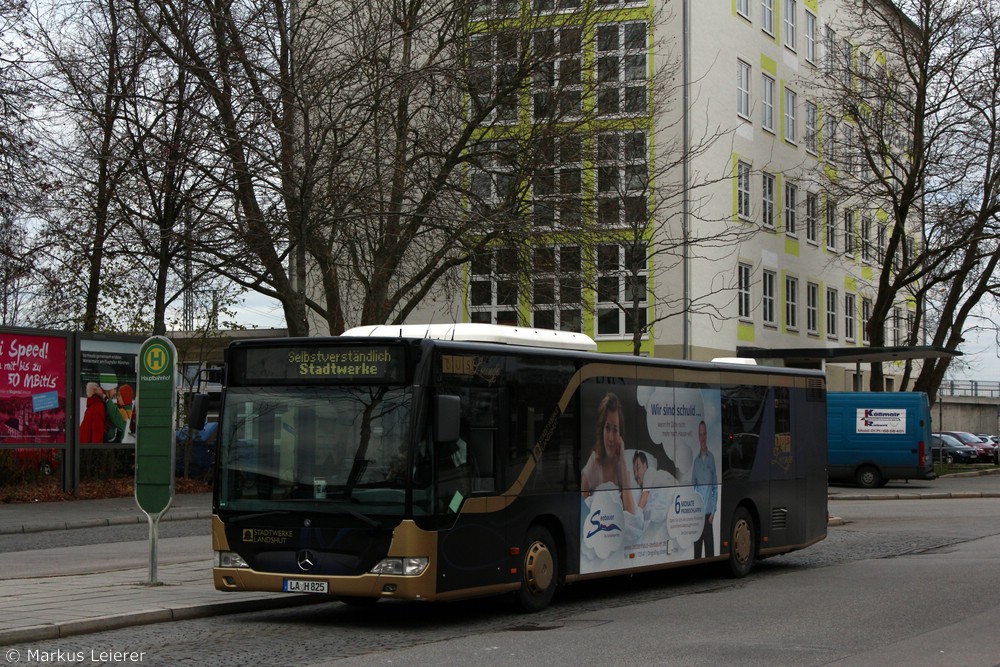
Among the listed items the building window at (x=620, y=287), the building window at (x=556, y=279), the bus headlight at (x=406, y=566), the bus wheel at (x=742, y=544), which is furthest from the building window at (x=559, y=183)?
the bus headlight at (x=406, y=566)

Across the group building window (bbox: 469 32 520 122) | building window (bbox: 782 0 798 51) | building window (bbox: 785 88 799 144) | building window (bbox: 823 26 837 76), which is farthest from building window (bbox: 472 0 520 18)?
building window (bbox: 782 0 798 51)

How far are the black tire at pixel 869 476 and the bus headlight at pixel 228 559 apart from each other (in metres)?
31.2

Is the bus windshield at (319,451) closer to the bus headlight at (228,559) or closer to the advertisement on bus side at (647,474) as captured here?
the bus headlight at (228,559)

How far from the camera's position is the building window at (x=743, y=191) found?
167ft

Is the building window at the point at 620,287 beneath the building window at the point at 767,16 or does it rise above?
beneath

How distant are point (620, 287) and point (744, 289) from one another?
28.8 feet

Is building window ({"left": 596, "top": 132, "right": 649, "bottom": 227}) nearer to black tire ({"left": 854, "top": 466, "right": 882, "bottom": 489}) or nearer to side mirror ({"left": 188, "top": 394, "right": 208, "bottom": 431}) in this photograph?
black tire ({"left": 854, "top": 466, "right": 882, "bottom": 489})

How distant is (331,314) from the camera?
31734 mm

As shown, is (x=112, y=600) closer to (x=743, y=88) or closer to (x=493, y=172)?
(x=493, y=172)

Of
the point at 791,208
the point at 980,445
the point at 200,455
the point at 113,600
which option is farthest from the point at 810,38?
the point at 113,600

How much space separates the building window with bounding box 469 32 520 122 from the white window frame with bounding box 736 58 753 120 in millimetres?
21569

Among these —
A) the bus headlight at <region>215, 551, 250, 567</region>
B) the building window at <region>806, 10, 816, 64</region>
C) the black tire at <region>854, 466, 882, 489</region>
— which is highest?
the building window at <region>806, 10, 816, 64</region>

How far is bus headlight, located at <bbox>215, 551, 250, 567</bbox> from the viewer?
12.3 metres

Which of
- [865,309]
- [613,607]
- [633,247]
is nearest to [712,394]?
[613,607]
